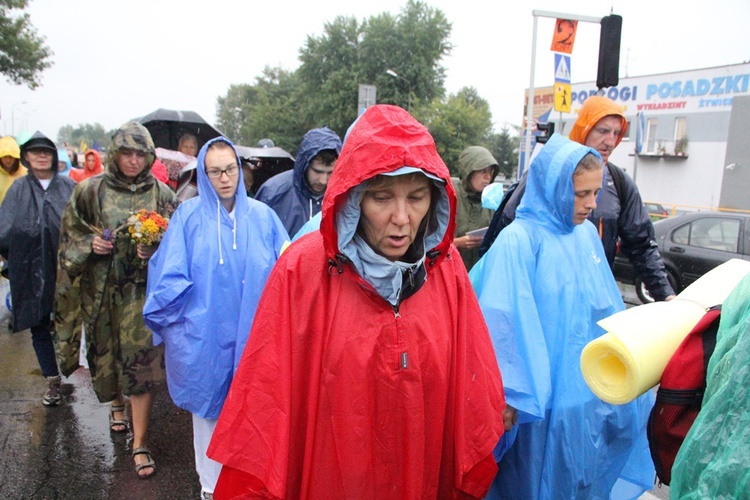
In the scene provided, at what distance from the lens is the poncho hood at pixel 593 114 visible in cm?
372

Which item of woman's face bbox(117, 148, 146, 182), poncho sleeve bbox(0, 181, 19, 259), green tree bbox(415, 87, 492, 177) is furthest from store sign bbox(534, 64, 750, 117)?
woman's face bbox(117, 148, 146, 182)

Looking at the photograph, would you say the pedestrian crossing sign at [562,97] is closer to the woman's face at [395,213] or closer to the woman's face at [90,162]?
the woman's face at [90,162]

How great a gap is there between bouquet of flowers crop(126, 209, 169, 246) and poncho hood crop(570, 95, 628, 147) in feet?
9.30

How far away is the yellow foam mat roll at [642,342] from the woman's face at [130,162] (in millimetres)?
3384

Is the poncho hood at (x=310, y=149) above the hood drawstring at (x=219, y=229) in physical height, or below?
above

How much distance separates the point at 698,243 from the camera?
9.72 metres

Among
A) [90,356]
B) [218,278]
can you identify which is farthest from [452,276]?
[90,356]

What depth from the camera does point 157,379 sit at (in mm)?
3889

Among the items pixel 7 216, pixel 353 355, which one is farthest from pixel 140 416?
pixel 353 355

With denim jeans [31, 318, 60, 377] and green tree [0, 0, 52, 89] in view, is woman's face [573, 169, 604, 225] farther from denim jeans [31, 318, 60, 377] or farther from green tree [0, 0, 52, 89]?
green tree [0, 0, 52, 89]

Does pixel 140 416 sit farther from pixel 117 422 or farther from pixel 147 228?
pixel 147 228

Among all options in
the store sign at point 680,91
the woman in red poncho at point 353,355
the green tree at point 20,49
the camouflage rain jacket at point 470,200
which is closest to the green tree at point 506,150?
the store sign at point 680,91

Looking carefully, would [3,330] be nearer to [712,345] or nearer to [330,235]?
Result: [330,235]

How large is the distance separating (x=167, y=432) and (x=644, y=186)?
41.4m
